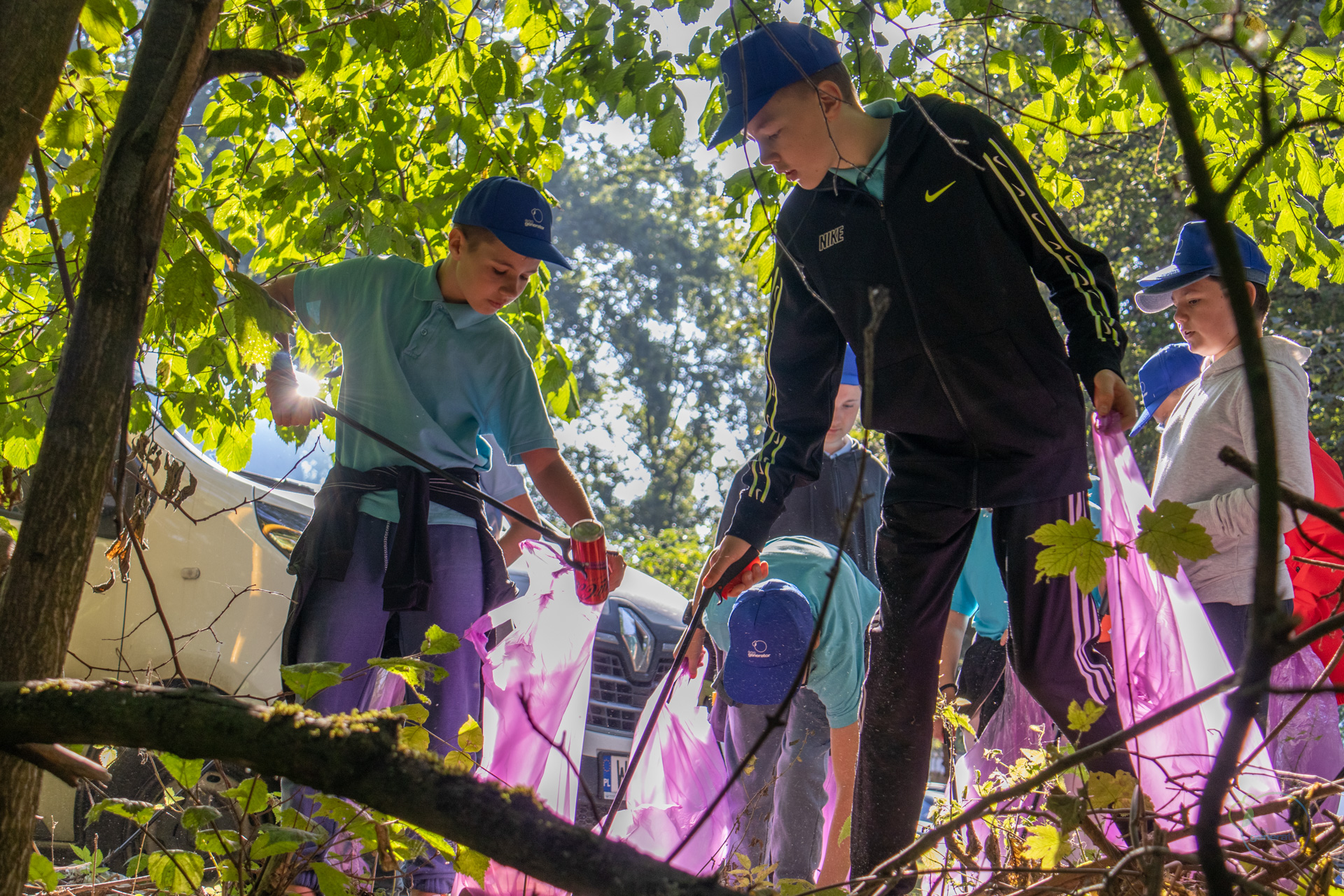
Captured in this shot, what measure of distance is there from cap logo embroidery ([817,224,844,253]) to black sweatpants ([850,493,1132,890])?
601 mm

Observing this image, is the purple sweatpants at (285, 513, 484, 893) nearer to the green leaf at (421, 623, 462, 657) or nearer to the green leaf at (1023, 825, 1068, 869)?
the green leaf at (421, 623, 462, 657)

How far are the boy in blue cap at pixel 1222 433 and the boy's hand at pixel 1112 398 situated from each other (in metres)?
0.58

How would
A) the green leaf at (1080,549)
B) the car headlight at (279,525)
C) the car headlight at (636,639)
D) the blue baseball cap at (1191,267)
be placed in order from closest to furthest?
the green leaf at (1080,549), the blue baseball cap at (1191,267), the car headlight at (279,525), the car headlight at (636,639)

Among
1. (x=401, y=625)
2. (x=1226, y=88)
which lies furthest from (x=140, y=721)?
(x=1226, y=88)

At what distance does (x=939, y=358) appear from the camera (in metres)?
2.07

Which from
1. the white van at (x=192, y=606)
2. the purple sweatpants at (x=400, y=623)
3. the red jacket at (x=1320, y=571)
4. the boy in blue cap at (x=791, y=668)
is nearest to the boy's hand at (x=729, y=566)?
the boy in blue cap at (x=791, y=668)

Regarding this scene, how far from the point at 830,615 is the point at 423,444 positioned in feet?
4.49

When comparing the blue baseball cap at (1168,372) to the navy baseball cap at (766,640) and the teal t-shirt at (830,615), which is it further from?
the navy baseball cap at (766,640)

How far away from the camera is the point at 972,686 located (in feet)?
11.0

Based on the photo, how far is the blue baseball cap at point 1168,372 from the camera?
3695mm

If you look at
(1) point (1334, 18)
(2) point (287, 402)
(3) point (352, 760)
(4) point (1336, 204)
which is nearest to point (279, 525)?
(2) point (287, 402)

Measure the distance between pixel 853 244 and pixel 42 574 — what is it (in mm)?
1661

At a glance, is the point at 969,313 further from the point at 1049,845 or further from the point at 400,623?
the point at 400,623

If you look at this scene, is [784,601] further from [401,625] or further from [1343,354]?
[1343,354]
